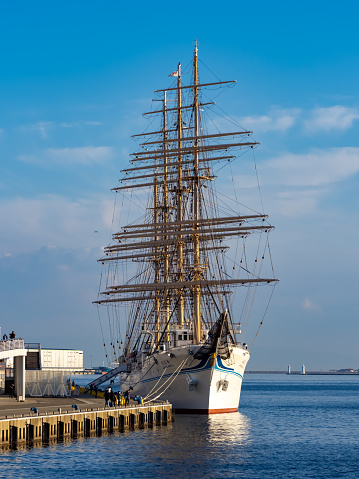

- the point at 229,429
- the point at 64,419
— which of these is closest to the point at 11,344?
the point at 64,419

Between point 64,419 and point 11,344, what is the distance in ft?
39.5

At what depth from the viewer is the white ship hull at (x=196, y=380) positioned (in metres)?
69.3

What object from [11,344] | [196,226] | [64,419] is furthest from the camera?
[196,226]

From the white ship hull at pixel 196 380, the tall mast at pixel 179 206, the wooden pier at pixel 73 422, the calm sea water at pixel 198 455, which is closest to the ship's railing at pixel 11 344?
the wooden pier at pixel 73 422

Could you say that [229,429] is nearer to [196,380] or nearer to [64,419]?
[196,380]

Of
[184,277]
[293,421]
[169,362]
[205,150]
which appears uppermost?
[205,150]

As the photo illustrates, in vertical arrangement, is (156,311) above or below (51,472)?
above

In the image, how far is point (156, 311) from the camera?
315ft

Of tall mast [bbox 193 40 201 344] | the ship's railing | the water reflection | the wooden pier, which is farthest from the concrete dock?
tall mast [bbox 193 40 201 344]

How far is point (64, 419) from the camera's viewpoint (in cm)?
4744

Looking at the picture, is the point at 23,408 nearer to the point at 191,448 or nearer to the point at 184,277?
the point at 191,448

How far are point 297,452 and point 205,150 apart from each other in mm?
39819

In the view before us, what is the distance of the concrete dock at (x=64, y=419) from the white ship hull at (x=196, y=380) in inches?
289

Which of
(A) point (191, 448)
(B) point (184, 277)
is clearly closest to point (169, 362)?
(B) point (184, 277)
